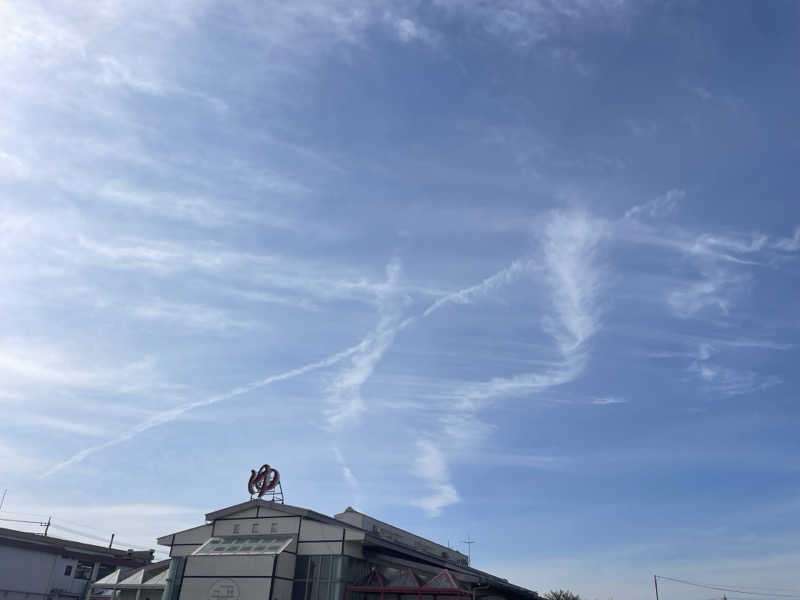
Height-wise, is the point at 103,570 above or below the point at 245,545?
below

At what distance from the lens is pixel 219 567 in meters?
40.4

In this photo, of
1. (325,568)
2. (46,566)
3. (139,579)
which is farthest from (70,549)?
(325,568)

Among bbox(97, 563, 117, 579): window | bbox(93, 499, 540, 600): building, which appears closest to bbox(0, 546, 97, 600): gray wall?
bbox(97, 563, 117, 579): window

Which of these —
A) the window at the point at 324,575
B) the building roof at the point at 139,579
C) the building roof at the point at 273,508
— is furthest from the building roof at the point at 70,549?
the window at the point at 324,575

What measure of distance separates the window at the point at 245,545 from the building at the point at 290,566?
84 millimetres

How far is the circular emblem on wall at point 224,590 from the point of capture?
38909 millimetres

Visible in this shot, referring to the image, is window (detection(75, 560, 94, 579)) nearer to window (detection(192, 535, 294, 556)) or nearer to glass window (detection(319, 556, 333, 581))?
window (detection(192, 535, 294, 556))

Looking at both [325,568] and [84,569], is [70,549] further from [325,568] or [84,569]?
[325,568]

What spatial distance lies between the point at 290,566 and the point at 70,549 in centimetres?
4629

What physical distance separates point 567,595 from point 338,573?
33730 mm

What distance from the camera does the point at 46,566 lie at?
67.0 m

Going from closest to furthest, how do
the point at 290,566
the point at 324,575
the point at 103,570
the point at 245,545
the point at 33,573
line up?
1. the point at 324,575
2. the point at 290,566
3. the point at 245,545
4. the point at 33,573
5. the point at 103,570

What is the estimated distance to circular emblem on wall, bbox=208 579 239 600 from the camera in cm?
3891

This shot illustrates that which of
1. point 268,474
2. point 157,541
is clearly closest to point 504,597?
point 268,474
